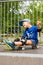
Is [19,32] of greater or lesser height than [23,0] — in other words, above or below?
below

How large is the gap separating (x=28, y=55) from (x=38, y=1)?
8.53 feet

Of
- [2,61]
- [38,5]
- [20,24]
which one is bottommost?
[2,61]

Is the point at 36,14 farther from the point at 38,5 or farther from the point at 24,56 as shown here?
the point at 24,56

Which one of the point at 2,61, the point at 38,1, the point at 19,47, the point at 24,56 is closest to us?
the point at 2,61

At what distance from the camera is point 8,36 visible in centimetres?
861

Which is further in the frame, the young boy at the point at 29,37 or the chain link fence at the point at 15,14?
the chain link fence at the point at 15,14

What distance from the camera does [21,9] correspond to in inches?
337

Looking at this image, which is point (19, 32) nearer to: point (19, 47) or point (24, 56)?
point (19, 47)

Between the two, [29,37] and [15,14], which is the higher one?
[15,14]

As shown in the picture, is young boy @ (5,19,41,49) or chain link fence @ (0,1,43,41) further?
chain link fence @ (0,1,43,41)

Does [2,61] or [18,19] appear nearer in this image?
[2,61]

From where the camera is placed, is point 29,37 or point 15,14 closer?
point 29,37

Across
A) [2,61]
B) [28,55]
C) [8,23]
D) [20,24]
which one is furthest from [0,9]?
[2,61]

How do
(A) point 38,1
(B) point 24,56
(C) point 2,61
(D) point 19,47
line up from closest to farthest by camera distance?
(C) point 2,61 → (B) point 24,56 → (D) point 19,47 → (A) point 38,1
